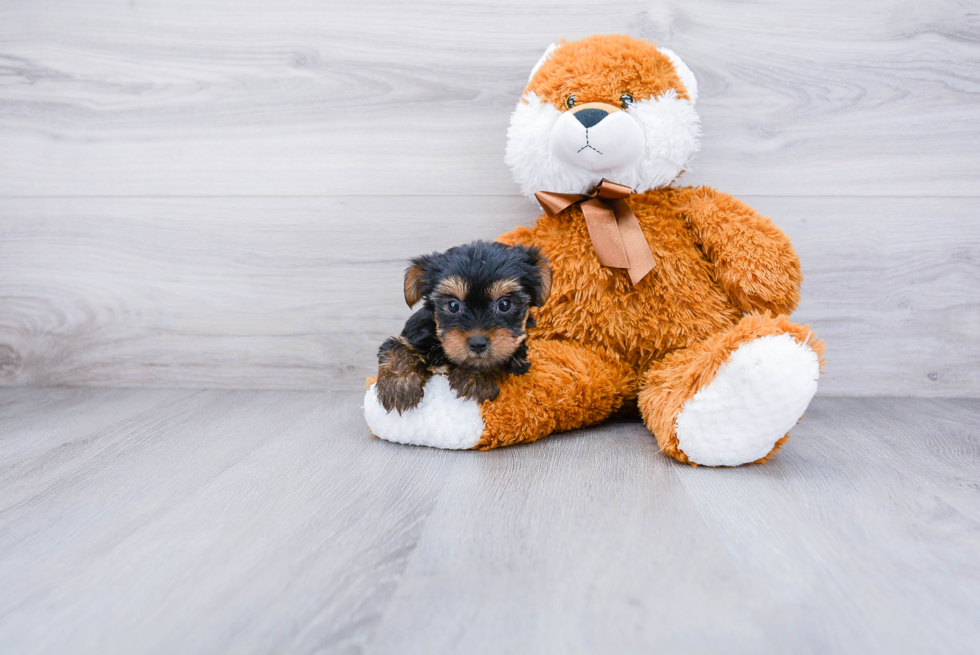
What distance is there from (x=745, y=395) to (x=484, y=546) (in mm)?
467

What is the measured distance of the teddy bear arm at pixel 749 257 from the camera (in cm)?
112

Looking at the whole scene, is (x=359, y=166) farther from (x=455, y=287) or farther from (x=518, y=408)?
(x=518, y=408)

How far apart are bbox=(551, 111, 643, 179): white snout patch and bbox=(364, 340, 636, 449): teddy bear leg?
1.14 feet

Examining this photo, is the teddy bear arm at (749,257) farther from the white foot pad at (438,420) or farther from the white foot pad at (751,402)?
the white foot pad at (438,420)

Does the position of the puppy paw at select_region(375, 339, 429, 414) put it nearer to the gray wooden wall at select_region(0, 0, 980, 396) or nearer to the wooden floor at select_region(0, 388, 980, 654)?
the wooden floor at select_region(0, 388, 980, 654)

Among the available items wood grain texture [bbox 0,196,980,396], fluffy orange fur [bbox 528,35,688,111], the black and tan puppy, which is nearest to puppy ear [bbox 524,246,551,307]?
the black and tan puppy

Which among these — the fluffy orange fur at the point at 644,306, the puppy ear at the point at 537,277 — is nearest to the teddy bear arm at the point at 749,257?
the fluffy orange fur at the point at 644,306

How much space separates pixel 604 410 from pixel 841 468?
15.6 inches

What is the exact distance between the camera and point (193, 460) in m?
1.07

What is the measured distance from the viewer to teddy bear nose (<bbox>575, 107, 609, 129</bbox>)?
3.68 feet

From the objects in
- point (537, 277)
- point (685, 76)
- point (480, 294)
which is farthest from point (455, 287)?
point (685, 76)

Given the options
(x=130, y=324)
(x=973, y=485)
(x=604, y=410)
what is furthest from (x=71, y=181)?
(x=973, y=485)

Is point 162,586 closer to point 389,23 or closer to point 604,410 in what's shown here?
point 604,410

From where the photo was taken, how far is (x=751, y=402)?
94cm
